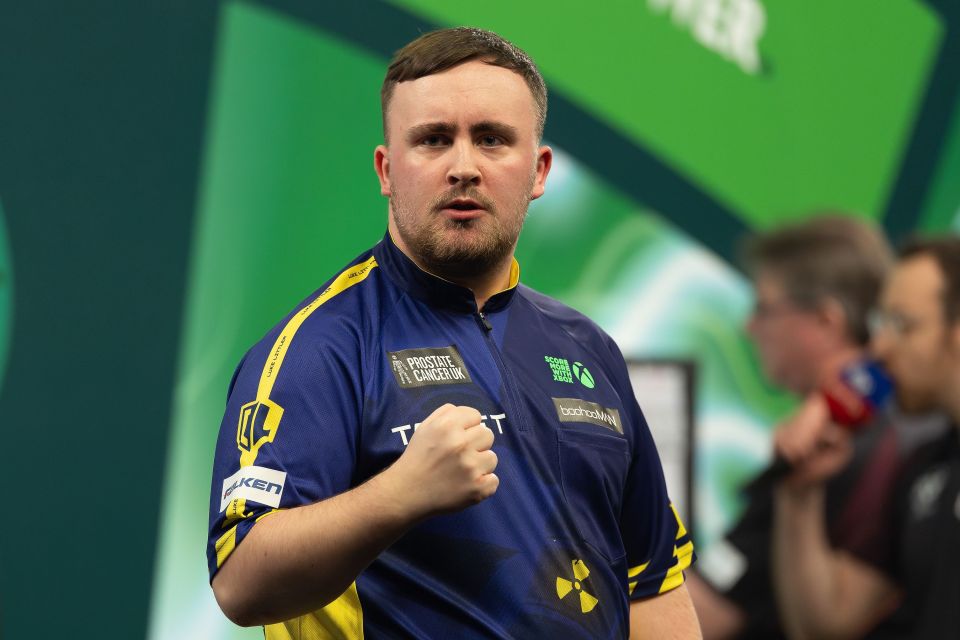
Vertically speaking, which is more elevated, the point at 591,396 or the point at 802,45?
the point at 802,45

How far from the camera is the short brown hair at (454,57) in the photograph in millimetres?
1590

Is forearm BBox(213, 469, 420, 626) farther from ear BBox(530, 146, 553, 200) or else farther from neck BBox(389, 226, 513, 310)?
ear BBox(530, 146, 553, 200)

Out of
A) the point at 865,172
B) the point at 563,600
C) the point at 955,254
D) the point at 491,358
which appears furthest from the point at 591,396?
the point at 865,172

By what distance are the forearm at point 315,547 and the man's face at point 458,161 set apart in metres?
0.40

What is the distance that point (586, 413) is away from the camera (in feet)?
5.49

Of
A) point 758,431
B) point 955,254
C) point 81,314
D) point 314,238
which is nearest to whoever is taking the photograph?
point 81,314

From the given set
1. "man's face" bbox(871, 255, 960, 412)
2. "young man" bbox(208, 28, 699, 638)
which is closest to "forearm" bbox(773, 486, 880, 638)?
"man's face" bbox(871, 255, 960, 412)

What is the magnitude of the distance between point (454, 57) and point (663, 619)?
882 mm

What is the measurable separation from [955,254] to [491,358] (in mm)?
2412

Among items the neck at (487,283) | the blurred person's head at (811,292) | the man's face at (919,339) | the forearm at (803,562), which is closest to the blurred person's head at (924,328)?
the man's face at (919,339)

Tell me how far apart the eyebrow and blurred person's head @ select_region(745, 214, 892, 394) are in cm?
242

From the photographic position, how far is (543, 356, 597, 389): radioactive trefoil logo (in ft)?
5.59

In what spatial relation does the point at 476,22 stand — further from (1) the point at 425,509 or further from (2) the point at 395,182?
(1) the point at 425,509

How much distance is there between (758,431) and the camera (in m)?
3.90
